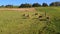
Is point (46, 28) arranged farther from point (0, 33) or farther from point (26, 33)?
point (0, 33)

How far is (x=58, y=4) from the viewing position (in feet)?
124

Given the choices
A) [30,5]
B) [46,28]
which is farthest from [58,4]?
[46,28]

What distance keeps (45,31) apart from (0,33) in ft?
9.25

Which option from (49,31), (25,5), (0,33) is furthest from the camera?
(25,5)

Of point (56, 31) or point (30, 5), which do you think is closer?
point (56, 31)

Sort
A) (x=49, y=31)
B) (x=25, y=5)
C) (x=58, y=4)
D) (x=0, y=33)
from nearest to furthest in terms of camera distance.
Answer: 1. (x=0, y=33)
2. (x=49, y=31)
3. (x=25, y=5)
4. (x=58, y=4)

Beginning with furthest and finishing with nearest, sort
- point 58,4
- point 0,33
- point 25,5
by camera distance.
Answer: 1. point 58,4
2. point 25,5
3. point 0,33

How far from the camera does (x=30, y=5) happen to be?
117 ft

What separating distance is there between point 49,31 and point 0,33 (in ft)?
10.2

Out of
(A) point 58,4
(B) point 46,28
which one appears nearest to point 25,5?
(A) point 58,4

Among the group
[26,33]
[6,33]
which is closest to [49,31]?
[26,33]

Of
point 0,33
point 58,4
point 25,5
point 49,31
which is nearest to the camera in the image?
point 0,33

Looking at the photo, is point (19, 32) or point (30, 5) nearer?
point (19, 32)

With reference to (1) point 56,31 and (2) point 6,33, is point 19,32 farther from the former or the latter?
(1) point 56,31
